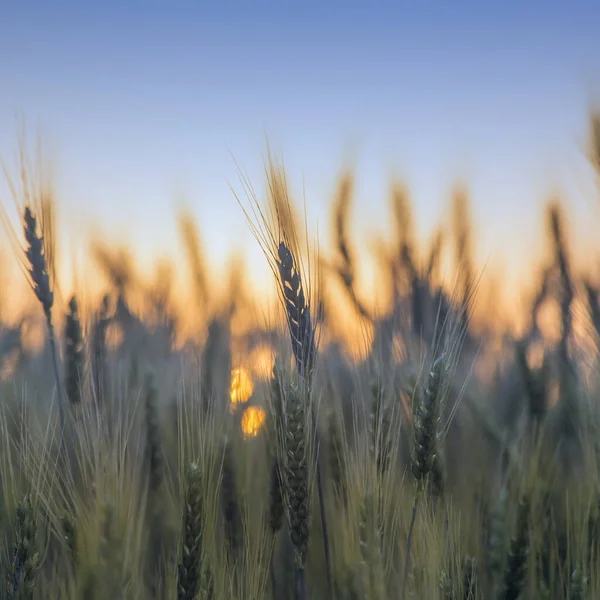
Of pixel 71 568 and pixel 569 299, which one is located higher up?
pixel 569 299

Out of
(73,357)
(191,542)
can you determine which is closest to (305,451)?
(191,542)

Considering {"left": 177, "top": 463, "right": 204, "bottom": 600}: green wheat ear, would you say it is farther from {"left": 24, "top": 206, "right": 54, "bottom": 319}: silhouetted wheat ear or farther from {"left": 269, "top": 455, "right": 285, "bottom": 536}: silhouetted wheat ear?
{"left": 24, "top": 206, "right": 54, "bottom": 319}: silhouetted wheat ear

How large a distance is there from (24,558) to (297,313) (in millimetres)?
927

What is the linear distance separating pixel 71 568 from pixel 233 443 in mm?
709

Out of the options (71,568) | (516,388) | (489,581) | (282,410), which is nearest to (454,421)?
(516,388)

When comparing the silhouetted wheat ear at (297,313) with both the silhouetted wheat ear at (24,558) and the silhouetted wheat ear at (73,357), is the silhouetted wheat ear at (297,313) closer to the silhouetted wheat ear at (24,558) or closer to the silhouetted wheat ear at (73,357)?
the silhouetted wheat ear at (24,558)

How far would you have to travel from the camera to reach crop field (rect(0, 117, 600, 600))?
1.72m

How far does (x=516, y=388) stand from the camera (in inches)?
129

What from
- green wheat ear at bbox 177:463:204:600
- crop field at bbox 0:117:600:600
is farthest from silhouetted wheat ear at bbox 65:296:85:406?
green wheat ear at bbox 177:463:204:600

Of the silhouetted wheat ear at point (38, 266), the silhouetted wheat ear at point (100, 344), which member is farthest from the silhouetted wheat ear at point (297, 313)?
the silhouetted wheat ear at point (100, 344)

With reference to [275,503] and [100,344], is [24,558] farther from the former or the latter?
[100,344]

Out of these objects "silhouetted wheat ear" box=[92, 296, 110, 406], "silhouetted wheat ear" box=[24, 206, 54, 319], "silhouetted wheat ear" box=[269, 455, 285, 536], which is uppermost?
"silhouetted wheat ear" box=[24, 206, 54, 319]

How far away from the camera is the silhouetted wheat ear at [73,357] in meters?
2.45

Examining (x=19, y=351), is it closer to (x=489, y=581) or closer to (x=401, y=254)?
(x=401, y=254)
